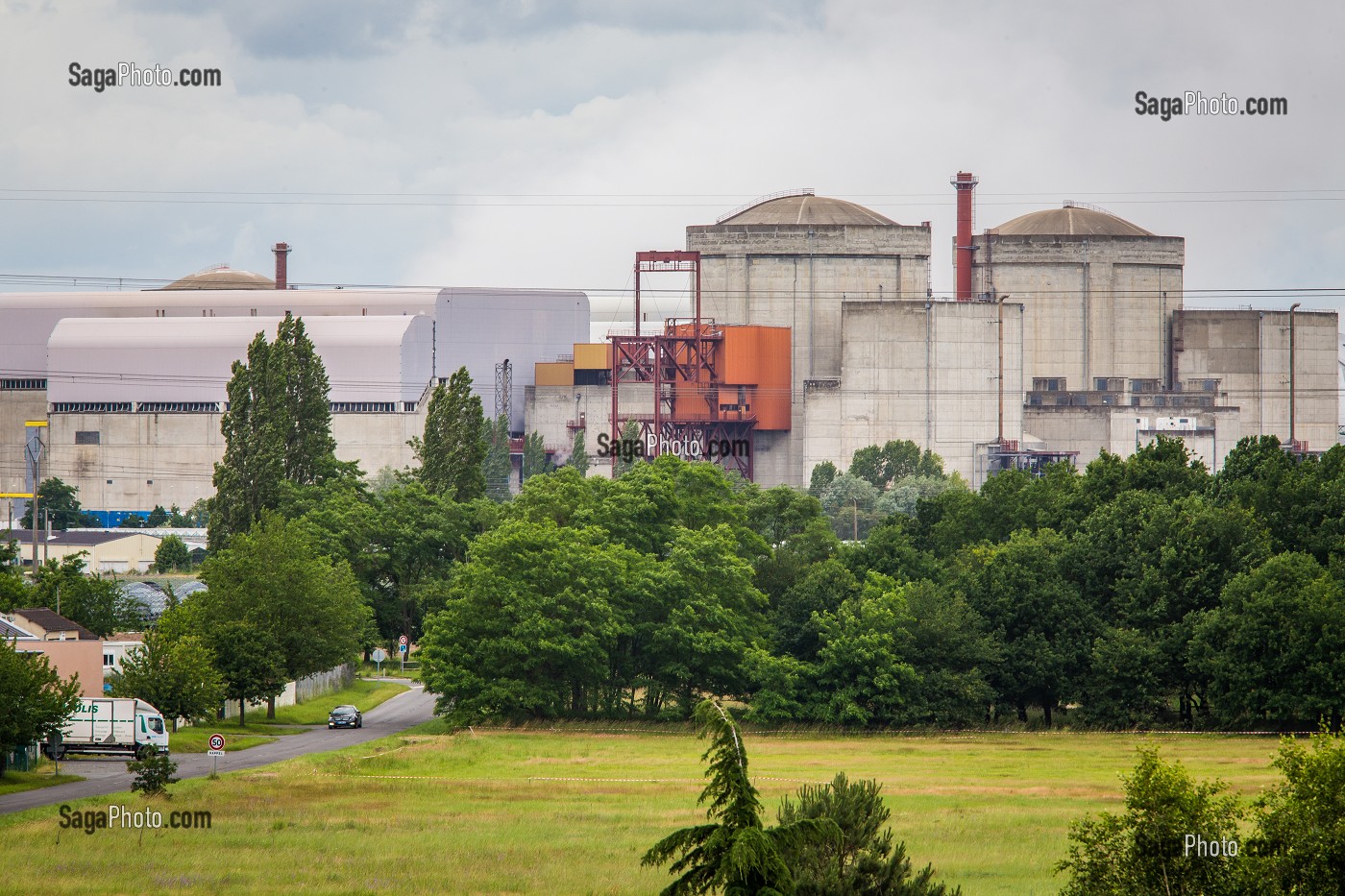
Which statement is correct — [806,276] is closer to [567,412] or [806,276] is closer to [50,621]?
[567,412]

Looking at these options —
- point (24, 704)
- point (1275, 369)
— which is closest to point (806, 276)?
point (1275, 369)

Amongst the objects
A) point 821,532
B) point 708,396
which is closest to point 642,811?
point 821,532

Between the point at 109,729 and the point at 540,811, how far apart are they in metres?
16.2

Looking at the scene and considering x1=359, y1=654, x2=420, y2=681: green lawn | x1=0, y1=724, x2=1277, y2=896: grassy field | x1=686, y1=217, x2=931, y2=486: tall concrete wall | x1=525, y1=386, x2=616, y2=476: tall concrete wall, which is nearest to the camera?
x1=0, y1=724, x2=1277, y2=896: grassy field

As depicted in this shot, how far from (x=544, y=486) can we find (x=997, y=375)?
244 feet

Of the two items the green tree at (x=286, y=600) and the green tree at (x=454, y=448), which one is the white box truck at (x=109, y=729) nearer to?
the green tree at (x=286, y=600)

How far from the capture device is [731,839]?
61.1ft

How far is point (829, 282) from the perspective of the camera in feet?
498

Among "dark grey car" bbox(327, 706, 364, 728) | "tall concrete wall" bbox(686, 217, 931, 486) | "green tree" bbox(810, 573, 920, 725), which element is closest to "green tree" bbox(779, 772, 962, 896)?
"green tree" bbox(810, 573, 920, 725)

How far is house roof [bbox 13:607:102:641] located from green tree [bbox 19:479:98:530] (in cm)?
7924

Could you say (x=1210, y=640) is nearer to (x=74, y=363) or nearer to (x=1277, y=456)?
(x=1277, y=456)

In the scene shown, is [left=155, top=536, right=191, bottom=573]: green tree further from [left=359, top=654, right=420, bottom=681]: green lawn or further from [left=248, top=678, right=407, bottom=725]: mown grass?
[left=248, top=678, right=407, bottom=725]: mown grass

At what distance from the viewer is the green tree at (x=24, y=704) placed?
43531mm

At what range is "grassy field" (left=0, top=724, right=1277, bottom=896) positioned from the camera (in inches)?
1351
